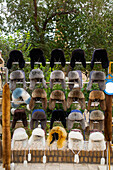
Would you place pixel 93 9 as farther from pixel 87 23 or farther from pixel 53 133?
pixel 53 133

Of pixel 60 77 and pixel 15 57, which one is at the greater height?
pixel 15 57

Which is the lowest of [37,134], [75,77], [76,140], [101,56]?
[76,140]

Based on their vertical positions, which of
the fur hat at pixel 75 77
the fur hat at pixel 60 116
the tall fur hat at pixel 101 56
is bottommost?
the fur hat at pixel 60 116

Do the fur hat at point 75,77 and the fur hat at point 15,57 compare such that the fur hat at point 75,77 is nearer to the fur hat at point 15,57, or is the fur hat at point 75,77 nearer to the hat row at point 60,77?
the hat row at point 60,77

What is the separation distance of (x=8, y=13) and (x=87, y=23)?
325cm

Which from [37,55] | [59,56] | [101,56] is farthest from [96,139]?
[37,55]

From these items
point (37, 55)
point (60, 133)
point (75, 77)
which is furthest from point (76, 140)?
point (37, 55)

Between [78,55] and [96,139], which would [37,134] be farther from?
[78,55]

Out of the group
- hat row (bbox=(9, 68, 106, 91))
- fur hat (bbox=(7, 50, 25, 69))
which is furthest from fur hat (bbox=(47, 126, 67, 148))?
fur hat (bbox=(7, 50, 25, 69))

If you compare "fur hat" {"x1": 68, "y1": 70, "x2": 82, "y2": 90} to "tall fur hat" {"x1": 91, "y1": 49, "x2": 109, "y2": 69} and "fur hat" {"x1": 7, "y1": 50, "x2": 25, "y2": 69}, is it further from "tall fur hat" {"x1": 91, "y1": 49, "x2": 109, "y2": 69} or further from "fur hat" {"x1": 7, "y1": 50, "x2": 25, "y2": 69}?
"fur hat" {"x1": 7, "y1": 50, "x2": 25, "y2": 69}

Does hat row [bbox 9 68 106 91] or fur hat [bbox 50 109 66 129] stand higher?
hat row [bbox 9 68 106 91]

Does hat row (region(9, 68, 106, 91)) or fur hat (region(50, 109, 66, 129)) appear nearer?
hat row (region(9, 68, 106, 91))

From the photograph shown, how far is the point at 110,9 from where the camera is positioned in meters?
7.39

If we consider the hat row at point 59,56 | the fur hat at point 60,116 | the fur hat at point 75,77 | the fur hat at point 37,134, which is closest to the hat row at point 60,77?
the fur hat at point 75,77
